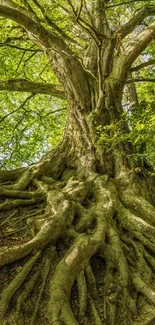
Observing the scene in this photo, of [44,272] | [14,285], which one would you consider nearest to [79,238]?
[44,272]

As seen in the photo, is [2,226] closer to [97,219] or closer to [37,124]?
[97,219]

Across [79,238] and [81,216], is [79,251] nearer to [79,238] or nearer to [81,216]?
[79,238]

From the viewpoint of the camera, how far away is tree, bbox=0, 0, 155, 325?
3.14 metres

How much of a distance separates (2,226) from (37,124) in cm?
966

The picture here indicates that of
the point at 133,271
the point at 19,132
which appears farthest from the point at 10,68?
the point at 133,271

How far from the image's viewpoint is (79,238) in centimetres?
382

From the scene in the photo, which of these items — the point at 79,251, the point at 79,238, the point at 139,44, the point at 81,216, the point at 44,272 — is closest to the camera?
the point at 44,272

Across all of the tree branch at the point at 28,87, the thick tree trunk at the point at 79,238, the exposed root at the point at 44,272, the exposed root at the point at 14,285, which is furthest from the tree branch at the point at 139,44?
the exposed root at the point at 14,285

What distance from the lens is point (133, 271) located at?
375 cm

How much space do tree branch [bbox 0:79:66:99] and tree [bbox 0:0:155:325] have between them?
0.02 meters

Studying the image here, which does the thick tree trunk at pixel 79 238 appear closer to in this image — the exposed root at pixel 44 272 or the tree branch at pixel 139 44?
the exposed root at pixel 44 272

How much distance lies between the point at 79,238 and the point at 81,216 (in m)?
0.68

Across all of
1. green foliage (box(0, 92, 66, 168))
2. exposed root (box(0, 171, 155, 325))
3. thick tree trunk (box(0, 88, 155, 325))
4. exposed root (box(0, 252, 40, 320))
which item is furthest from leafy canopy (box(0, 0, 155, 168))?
exposed root (box(0, 252, 40, 320))

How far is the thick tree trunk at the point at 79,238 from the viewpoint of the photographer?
308 cm
